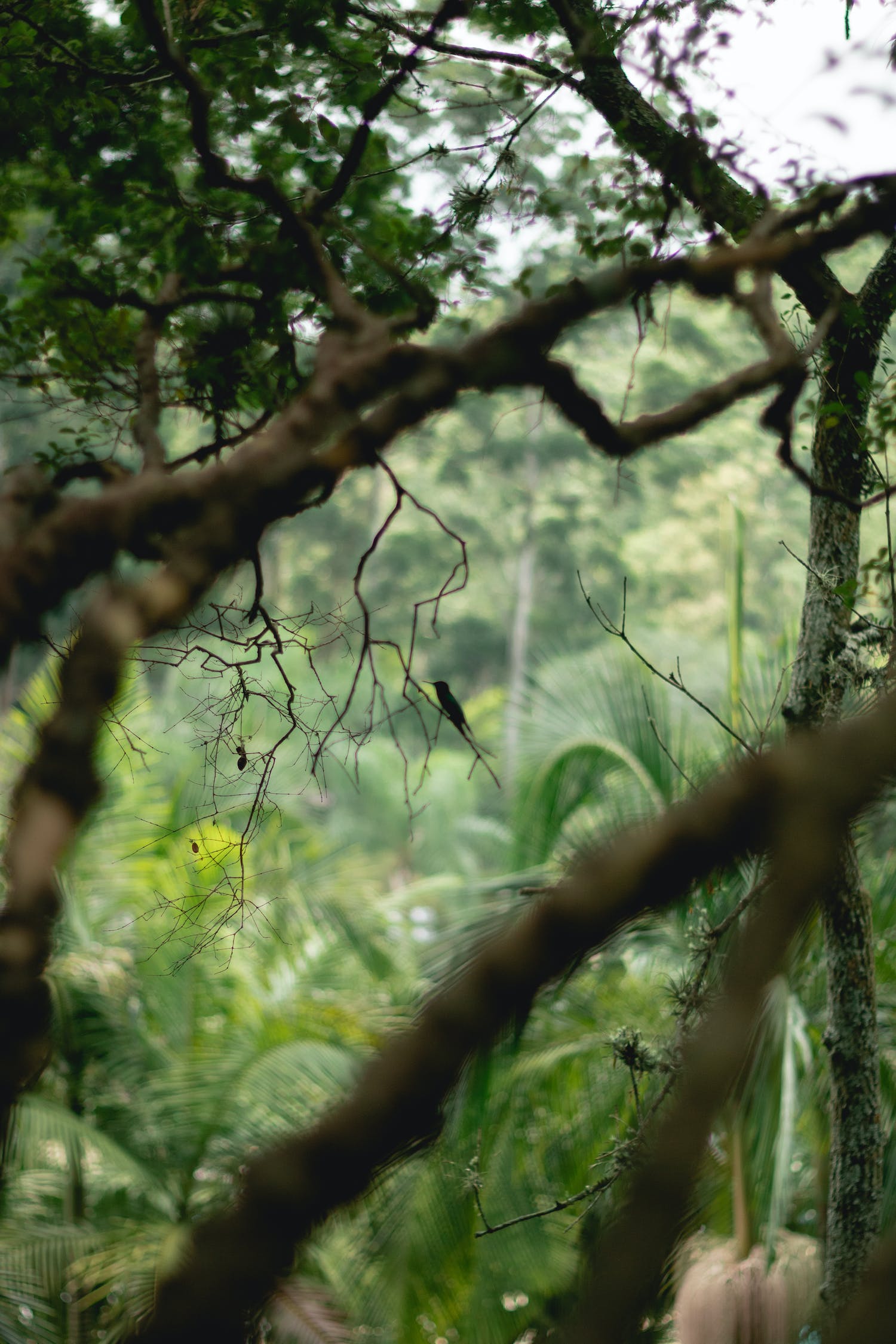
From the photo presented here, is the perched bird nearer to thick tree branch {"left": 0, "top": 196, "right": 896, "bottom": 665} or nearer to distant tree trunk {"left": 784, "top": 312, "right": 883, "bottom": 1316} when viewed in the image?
thick tree branch {"left": 0, "top": 196, "right": 896, "bottom": 665}

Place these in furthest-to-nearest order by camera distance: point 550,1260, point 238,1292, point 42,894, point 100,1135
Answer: point 100,1135 → point 550,1260 → point 42,894 → point 238,1292

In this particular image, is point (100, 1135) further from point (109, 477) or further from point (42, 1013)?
point (42, 1013)

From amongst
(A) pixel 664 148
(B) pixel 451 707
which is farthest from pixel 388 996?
(A) pixel 664 148

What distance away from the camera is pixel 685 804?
0.71 metres

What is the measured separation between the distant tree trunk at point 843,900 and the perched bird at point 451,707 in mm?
902

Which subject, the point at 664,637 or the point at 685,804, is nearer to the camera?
the point at 685,804

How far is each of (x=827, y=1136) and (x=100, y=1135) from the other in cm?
332

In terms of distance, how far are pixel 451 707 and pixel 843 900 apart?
1.11 metres

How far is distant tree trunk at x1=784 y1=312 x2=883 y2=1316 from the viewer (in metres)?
2.19

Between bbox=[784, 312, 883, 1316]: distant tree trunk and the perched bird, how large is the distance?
0.90 meters

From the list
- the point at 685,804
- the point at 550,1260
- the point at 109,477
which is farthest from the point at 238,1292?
the point at 550,1260

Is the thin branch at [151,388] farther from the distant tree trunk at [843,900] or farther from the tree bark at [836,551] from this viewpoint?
the distant tree trunk at [843,900]

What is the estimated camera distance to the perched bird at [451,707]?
6.08ft

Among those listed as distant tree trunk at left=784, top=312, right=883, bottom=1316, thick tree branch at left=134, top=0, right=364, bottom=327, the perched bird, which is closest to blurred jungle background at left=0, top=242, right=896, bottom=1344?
the perched bird
